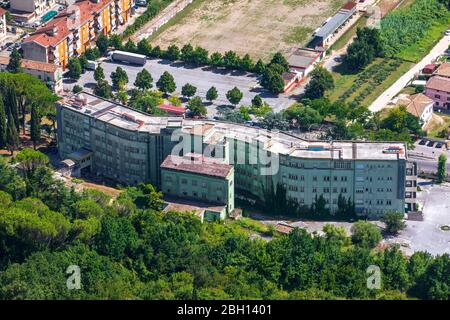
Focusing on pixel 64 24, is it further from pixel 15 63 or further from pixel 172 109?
pixel 172 109

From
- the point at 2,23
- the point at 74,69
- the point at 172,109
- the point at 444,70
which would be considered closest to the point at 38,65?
the point at 74,69

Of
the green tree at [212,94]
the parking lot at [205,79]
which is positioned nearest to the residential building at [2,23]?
the parking lot at [205,79]

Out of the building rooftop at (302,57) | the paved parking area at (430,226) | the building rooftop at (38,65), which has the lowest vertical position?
the paved parking area at (430,226)

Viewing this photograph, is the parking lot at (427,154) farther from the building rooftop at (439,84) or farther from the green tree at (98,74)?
the green tree at (98,74)

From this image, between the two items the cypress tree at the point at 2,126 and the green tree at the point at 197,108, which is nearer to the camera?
the cypress tree at the point at 2,126

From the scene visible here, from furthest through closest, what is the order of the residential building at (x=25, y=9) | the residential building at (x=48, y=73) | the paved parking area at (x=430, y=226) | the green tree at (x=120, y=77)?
the residential building at (x=25, y=9) < the green tree at (x=120, y=77) < the residential building at (x=48, y=73) < the paved parking area at (x=430, y=226)
